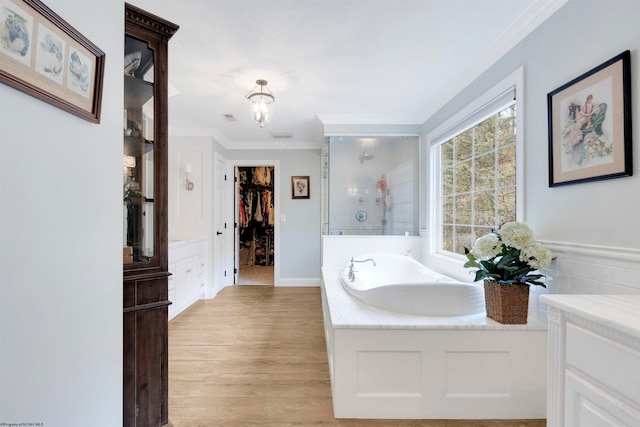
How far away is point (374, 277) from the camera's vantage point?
3.03 metres

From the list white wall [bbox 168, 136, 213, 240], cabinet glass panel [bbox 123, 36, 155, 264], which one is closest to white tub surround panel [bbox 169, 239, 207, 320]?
white wall [bbox 168, 136, 213, 240]

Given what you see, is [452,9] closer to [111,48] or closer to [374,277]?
[111,48]

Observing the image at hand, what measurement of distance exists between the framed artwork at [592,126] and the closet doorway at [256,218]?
198 inches

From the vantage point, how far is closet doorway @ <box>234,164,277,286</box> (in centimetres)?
595

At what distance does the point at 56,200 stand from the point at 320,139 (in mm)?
3703

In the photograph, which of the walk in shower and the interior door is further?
the interior door

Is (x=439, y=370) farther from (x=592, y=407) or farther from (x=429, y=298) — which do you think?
(x=592, y=407)

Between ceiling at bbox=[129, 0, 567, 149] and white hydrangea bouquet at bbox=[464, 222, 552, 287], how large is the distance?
1254 mm

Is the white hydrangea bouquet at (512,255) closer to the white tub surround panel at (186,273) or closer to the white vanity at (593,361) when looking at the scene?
the white vanity at (593,361)

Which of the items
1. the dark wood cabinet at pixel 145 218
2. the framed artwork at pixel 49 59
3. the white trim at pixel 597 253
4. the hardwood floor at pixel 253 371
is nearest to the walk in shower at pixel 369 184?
the hardwood floor at pixel 253 371

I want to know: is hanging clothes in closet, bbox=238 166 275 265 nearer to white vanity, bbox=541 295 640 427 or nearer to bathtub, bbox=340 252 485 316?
bathtub, bbox=340 252 485 316

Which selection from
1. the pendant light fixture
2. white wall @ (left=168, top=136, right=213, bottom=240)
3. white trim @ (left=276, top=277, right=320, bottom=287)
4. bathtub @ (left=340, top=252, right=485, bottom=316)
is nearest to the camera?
bathtub @ (left=340, top=252, right=485, bottom=316)

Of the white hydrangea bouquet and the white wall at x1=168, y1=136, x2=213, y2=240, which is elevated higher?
the white wall at x1=168, y1=136, x2=213, y2=240

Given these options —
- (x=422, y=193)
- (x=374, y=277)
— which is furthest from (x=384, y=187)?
(x=374, y=277)
